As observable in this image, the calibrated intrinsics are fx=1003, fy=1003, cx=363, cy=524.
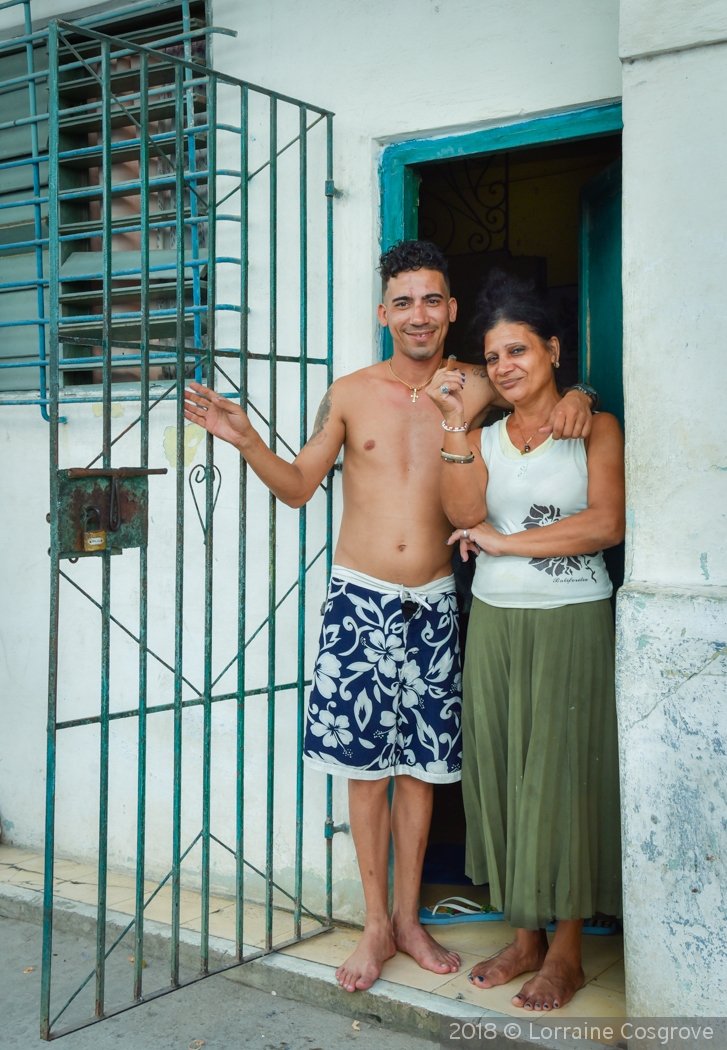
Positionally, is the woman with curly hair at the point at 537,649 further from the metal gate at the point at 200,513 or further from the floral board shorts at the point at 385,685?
the metal gate at the point at 200,513

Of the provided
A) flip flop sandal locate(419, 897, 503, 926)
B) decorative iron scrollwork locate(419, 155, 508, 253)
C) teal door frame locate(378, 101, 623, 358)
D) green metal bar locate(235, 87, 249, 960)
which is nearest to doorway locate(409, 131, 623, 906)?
decorative iron scrollwork locate(419, 155, 508, 253)

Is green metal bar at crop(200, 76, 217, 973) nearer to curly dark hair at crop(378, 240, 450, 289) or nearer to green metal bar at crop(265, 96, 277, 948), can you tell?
green metal bar at crop(265, 96, 277, 948)

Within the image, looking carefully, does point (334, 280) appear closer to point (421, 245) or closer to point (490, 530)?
point (421, 245)

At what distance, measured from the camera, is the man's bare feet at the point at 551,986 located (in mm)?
2916

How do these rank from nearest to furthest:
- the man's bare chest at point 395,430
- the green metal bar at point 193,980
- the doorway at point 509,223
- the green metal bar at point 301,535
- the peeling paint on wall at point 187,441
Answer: the green metal bar at point 193,980 < the man's bare chest at point 395,430 < the green metal bar at point 301,535 < the peeling paint on wall at point 187,441 < the doorway at point 509,223

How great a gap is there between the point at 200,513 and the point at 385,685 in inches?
43.1

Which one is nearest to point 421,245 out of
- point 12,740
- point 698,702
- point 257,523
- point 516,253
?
point 257,523

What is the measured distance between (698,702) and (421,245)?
1.65m

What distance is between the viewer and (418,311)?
10.5ft

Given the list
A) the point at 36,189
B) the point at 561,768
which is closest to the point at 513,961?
the point at 561,768

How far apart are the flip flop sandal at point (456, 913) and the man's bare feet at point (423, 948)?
0.57 ft

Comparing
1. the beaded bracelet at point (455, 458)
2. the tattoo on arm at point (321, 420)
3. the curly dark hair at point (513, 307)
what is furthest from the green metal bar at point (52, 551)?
the curly dark hair at point (513, 307)

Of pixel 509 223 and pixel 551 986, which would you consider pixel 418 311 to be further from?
pixel 509 223

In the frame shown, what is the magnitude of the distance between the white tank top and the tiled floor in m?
1.17
